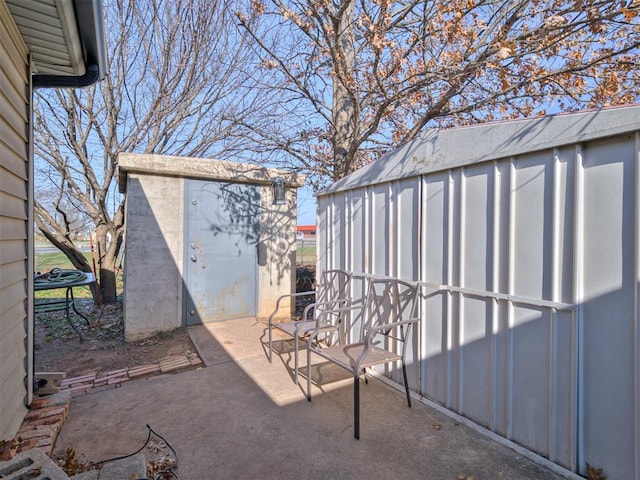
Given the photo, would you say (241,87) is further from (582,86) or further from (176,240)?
(582,86)

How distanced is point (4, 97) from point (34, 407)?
2.08 m

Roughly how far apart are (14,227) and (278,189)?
130 inches

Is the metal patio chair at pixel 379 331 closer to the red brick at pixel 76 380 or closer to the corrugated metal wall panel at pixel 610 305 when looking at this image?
the corrugated metal wall panel at pixel 610 305

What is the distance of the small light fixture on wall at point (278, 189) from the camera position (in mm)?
5079

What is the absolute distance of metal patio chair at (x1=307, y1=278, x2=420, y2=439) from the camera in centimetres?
237

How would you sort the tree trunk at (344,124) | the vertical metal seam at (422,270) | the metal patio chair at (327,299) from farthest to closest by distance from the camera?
the tree trunk at (344,124) < the metal patio chair at (327,299) < the vertical metal seam at (422,270)

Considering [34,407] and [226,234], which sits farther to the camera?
[226,234]

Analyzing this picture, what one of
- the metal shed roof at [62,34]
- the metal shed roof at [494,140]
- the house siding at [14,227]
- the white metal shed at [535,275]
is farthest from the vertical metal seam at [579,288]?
the house siding at [14,227]

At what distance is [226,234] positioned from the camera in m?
4.85

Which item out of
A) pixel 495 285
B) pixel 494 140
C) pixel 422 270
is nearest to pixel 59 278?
pixel 422 270

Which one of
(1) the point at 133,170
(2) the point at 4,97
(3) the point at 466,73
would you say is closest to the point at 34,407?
(2) the point at 4,97

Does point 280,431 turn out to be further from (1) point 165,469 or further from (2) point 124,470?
(2) point 124,470

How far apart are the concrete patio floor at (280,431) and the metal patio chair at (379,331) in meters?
0.21

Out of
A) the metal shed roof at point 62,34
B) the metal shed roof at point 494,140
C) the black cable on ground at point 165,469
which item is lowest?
the black cable on ground at point 165,469
